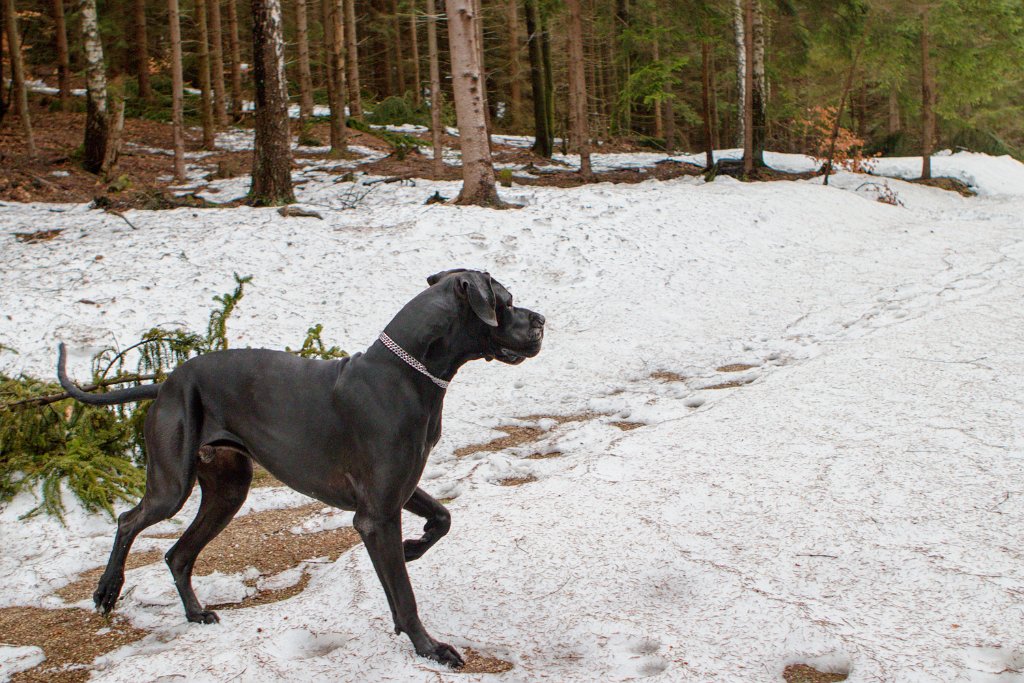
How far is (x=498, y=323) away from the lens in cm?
358

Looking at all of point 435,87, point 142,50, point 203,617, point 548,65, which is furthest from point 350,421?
point 142,50

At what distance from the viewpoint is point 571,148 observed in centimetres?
2506

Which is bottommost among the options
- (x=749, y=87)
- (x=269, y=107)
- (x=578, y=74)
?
(x=269, y=107)

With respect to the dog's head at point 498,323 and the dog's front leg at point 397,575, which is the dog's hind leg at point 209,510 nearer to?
the dog's front leg at point 397,575

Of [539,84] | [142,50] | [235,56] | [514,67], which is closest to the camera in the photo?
[539,84]

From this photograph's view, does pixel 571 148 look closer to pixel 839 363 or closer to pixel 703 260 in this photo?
pixel 703 260

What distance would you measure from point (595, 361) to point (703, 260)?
11.9ft

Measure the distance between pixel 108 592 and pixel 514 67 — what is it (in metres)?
23.7

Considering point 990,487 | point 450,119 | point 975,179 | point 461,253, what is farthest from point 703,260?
point 450,119

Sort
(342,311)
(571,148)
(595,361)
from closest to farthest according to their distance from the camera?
(595,361) → (342,311) → (571,148)

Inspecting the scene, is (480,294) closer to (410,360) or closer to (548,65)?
(410,360)

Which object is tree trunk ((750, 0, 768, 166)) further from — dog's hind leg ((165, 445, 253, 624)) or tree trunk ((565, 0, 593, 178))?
dog's hind leg ((165, 445, 253, 624))

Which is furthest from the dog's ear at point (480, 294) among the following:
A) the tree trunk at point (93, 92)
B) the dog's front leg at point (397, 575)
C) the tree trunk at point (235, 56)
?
the tree trunk at point (235, 56)

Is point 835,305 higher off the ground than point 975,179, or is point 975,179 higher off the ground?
point 975,179
